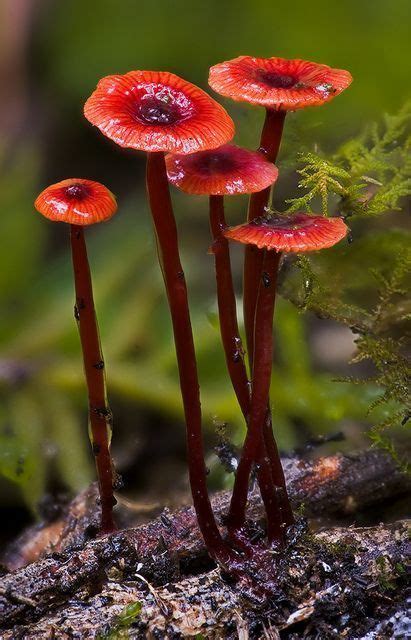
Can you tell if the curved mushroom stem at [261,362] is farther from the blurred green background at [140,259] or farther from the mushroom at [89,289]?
the blurred green background at [140,259]

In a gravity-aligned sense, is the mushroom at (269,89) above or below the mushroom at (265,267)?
above

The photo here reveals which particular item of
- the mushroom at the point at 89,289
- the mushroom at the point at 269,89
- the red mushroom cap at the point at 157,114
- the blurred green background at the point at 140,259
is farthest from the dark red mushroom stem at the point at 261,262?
the blurred green background at the point at 140,259

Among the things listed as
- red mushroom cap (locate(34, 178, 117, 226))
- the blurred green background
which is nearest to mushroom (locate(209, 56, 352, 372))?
red mushroom cap (locate(34, 178, 117, 226))

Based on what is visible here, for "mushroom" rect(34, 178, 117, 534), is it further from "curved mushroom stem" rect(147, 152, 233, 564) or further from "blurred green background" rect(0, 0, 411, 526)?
"blurred green background" rect(0, 0, 411, 526)

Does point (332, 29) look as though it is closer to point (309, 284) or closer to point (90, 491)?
point (309, 284)

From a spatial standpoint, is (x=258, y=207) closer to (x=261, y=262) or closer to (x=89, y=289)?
(x=261, y=262)

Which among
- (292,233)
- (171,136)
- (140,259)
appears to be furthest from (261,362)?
(140,259)

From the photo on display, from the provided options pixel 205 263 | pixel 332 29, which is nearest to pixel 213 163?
pixel 332 29
